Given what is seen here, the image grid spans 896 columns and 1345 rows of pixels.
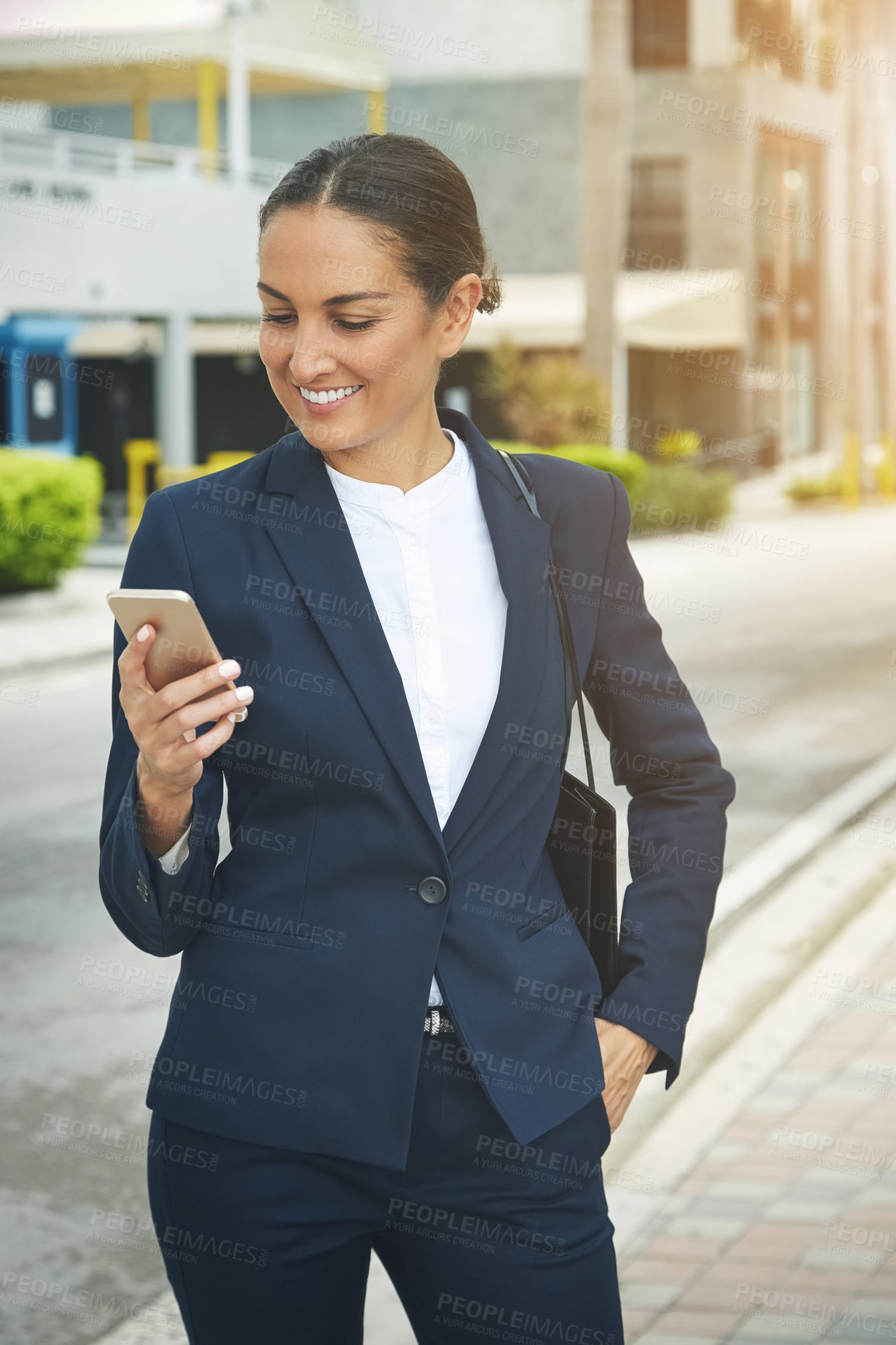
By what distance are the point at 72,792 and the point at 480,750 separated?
24.1 feet

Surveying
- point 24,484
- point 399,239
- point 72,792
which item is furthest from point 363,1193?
point 24,484

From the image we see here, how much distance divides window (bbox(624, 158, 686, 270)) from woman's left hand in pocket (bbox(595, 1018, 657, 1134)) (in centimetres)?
3592

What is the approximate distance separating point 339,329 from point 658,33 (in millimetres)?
38129

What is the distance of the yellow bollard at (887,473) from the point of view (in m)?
31.6

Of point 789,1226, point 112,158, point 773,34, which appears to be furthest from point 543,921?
point 773,34

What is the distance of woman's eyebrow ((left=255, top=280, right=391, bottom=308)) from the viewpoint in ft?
6.41

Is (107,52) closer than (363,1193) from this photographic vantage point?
No

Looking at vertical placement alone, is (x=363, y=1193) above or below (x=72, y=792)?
above

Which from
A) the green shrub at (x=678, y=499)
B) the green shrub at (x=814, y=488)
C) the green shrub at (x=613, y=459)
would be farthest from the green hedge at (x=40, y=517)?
the green shrub at (x=814, y=488)

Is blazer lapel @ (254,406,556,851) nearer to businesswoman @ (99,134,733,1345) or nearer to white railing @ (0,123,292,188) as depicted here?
businesswoman @ (99,134,733,1345)

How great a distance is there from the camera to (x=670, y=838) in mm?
2246

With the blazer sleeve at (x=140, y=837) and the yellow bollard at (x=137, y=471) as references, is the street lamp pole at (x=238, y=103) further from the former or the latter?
the blazer sleeve at (x=140, y=837)

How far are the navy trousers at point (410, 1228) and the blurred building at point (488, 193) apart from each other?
20912mm

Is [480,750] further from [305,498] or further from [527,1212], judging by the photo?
[527,1212]
